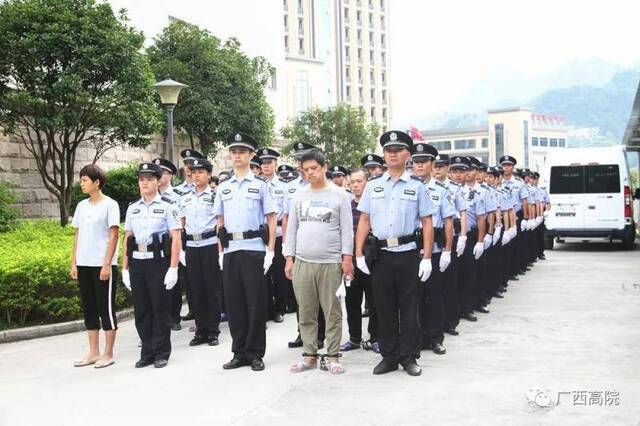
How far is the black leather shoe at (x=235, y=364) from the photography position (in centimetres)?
654

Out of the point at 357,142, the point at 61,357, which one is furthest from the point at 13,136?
the point at 357,142

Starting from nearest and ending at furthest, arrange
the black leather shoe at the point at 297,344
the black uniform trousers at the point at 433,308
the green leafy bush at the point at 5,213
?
1. the black uniform trousers at the point at 433,308
2. the black leather shoe at the point at 297,344
3. the green leafy bush at the point at 5,213

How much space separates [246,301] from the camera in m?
6.70

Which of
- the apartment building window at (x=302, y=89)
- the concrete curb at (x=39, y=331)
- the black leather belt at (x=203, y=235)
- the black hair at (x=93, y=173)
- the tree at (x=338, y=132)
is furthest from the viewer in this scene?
the apartment building window at (x=302, y=89)

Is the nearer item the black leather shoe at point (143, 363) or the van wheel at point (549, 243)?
the black leather shoe at point (143, 363)

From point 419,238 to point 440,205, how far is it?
0.83 meters

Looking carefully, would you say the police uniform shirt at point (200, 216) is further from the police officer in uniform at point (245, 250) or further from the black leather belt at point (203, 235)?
the police officer in uniform at point (245, 250)

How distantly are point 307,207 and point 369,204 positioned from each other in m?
0.53

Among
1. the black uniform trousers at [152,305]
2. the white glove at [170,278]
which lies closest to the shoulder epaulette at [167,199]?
the black uniform trousers at [152,305]

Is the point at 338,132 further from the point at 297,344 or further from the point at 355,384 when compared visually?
the point at 355,384

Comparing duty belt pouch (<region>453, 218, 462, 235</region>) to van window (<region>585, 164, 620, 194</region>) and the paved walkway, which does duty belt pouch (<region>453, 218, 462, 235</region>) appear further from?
van window (<region>585, 164, 620, 194</region>)

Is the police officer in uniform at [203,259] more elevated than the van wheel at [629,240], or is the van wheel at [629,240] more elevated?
the police officer in uniform at [203,259]

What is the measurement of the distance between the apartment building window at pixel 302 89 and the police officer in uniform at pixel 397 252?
185ft

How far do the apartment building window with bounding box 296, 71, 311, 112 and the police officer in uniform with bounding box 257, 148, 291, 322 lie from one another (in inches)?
2082
